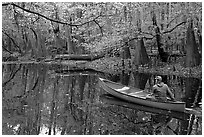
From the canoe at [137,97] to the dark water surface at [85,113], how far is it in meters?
0.20

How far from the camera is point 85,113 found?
11.7m

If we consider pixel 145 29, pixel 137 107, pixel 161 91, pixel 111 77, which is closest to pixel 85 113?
pixel 137 107

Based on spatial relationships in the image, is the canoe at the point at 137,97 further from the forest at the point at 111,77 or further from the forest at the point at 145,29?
the forest at the point at 145,29

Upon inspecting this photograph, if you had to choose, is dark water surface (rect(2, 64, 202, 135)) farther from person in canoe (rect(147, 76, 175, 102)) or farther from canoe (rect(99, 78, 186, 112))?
person in canoe (rect(147, 76, 175, 102))

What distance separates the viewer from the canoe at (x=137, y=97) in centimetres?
1139

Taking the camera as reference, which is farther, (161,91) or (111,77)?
(111,77)

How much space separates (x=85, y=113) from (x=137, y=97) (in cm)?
225

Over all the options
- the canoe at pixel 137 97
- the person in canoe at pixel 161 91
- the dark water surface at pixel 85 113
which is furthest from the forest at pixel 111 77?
the person in canoe at pixel 161 91

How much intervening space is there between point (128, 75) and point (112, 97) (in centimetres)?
751

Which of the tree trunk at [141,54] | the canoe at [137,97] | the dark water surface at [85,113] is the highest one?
the tree trunk at [141,54]

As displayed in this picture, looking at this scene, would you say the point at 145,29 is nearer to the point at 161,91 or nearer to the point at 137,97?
the point at 137,97

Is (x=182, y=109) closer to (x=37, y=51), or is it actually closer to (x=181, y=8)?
(x=181, y=8)

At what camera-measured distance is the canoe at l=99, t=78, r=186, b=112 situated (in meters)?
11.4

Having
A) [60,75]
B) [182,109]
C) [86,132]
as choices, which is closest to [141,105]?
[182,109]
